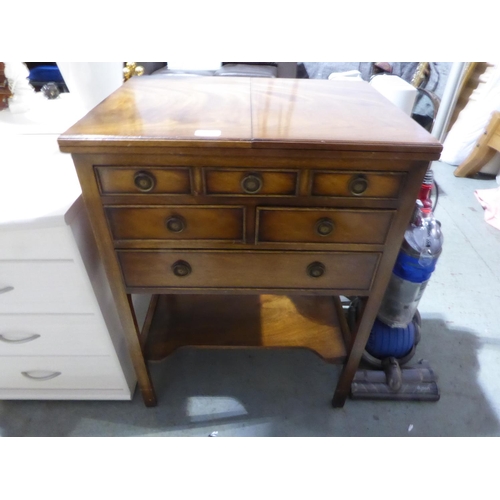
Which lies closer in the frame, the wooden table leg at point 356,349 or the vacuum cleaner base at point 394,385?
the wooden table leg at point 356,349

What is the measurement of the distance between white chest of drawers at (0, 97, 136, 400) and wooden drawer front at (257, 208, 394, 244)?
38cm

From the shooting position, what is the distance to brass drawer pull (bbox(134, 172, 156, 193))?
0.59m

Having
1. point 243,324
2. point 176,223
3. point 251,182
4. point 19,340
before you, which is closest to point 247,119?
point 251,182

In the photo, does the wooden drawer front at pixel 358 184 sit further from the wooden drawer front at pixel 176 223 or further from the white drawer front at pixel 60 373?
the white drawer front at pixel 60 373

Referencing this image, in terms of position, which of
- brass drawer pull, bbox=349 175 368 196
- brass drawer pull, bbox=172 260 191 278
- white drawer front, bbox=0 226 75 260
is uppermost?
brass drawer pull, bbox=349 175 368 196

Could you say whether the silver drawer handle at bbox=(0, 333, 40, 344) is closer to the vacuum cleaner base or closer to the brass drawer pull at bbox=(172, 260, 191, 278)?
the brass drawer pull at bbox=(172, 260, 191, 278)

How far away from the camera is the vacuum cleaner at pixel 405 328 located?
0.95m

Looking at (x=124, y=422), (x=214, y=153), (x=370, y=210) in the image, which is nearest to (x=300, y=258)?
(x=370, y=210)

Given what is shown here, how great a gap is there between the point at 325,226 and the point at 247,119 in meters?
0.24

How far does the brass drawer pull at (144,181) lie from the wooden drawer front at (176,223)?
41mm

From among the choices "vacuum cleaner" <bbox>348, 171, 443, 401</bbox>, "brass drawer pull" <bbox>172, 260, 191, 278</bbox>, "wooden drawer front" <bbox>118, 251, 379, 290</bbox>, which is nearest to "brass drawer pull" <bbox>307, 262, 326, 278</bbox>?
"wooden drawer front" <bbox>118, 251, 379, 290</bbox>

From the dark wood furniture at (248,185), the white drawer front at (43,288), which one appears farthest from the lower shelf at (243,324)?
the white drawer front at (43,288)

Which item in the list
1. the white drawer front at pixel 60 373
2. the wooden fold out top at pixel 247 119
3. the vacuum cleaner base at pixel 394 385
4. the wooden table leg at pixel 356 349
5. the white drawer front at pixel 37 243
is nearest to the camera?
the wooden fold out top at pixel 247 119

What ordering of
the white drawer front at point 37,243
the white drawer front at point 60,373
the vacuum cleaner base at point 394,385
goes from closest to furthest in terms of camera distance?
the white drawer front at point 37,243, the white drawer front at point 60,373, the vacuum cleaner base at point 394,385
